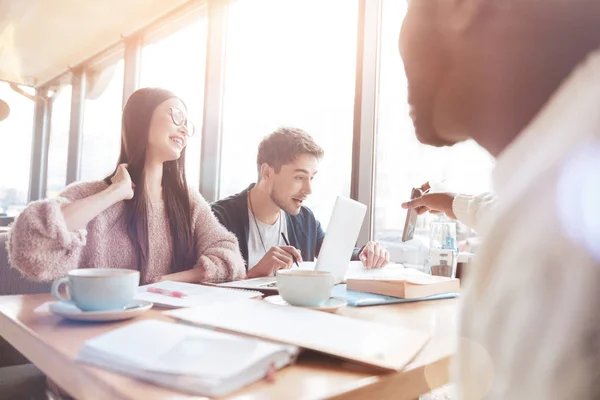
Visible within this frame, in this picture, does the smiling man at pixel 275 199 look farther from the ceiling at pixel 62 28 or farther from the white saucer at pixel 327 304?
the ceiling at pixel 62 28

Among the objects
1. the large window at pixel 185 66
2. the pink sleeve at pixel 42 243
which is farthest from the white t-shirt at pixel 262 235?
the large window at pixel 185 66

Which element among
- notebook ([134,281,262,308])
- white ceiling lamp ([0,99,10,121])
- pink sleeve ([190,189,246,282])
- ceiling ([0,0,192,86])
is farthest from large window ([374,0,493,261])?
white ceiling lamp ([0,99,10,121])

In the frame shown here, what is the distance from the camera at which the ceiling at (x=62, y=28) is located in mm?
4090

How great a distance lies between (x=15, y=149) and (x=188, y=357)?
22.8 feet

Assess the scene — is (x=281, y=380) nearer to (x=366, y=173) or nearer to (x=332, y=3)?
(x=366, y=173)

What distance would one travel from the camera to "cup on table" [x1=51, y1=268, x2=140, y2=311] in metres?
0.75

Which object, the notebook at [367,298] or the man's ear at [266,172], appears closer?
the notebook at [367,298]

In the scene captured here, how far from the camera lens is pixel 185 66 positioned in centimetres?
391

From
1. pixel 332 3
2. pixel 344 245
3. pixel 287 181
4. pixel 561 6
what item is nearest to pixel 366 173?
pixel 287 181

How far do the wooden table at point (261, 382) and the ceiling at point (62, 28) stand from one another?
3513 millimetres

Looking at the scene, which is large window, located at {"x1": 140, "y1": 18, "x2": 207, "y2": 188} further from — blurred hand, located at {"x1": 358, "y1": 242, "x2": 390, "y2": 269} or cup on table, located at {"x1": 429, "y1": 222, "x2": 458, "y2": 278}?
cup on table, located at {"x1": 429, "y1": 222, "x2": 458, "y2": 278}

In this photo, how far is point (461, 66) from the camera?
1.97ft

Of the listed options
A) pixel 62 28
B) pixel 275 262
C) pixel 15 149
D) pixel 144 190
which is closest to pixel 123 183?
pixel 144 190

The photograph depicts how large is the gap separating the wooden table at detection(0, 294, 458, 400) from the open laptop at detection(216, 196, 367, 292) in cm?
38
